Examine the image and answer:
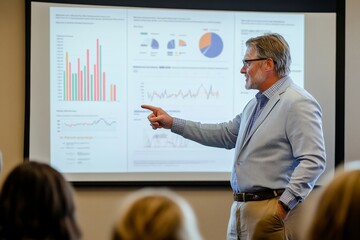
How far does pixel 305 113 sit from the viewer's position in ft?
9.50

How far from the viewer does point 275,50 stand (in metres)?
3.05

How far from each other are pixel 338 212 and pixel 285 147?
154 centimetres

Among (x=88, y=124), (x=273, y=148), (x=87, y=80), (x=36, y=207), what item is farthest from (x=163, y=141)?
(x=36, y=207)

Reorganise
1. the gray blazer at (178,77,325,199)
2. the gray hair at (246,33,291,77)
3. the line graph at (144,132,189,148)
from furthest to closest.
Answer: the line graph at (144,132,189,148)
the gray hair at (246,33,291,77)
the gray blazer at (178,77,325,199)

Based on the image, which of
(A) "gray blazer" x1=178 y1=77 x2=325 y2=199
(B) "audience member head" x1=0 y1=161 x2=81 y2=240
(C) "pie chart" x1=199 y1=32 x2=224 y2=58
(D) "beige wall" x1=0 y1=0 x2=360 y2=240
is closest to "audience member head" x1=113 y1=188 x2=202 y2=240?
(B) "audience member head" x1=0 y1=161 x2=81 y2=240

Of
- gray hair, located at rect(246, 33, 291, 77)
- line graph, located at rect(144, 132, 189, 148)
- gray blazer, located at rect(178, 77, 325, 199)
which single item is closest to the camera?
gray blazer, located at rect(178, 77, 325, 199)

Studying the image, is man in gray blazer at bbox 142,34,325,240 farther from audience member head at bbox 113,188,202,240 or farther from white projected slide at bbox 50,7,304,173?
audience member head at bbox 113,188,202,240

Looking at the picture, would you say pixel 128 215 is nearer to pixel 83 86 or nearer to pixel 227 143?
pixel 227 143

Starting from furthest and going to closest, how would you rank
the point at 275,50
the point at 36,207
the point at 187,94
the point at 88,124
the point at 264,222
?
the point at 187,94 → the point at 88,124 → the point at 275,50 → the point at 264,222 → the point at 36,207

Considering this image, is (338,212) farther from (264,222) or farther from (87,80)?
(87,80)

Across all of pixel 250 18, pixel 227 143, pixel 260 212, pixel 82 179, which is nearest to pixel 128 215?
pixel 260 212

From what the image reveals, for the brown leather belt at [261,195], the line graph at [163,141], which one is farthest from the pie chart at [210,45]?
the brown leather belt at [261,195]

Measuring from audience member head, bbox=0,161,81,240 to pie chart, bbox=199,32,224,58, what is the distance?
92.0 inches

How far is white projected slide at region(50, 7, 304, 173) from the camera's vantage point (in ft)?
12.1
